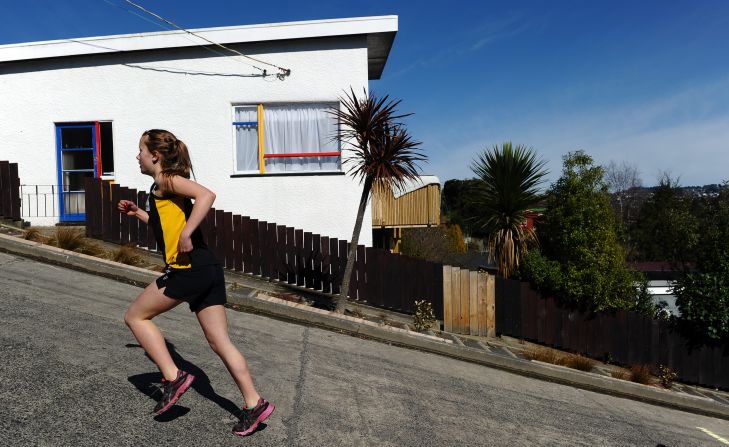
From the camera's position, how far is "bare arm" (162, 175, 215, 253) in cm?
302

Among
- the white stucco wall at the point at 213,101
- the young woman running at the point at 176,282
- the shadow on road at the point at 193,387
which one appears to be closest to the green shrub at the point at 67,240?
the white stucco wall at the point at 213,101

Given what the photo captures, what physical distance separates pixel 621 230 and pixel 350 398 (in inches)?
336

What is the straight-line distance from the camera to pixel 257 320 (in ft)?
23.5

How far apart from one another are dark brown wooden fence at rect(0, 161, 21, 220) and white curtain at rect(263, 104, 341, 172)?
4.80 m

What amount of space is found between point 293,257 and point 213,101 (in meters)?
4.02

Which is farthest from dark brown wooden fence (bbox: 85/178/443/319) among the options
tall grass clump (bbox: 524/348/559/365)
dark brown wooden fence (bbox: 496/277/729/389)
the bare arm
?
the bare arm

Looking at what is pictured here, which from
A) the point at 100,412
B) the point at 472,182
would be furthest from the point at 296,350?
the point at 472,182

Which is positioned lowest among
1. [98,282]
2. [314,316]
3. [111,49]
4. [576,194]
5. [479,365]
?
[479,365]

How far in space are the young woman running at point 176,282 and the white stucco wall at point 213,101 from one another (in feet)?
26.3

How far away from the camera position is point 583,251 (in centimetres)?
1034

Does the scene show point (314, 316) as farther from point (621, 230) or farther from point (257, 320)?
point (621, 230)

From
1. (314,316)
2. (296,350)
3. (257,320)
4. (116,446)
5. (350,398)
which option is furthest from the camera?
(314,316)

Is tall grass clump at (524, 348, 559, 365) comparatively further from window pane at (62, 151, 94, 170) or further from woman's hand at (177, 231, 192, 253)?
window pane at (62, 151, 94, 170)

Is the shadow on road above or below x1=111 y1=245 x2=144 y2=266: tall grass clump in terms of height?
below
